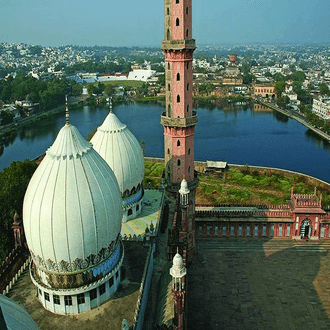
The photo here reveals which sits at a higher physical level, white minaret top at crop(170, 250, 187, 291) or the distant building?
white minaret top at crop(170, 250, 187, 291)

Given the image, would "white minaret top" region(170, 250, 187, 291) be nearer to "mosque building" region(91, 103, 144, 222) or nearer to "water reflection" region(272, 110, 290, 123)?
"mosque building" region(91, 103, 144, 222)

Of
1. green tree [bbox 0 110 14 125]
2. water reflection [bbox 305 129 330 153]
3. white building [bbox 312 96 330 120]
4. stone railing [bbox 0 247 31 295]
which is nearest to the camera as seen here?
stone railing [bbox 0 247 31 295]

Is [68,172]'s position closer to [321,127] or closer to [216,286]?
[216,286]

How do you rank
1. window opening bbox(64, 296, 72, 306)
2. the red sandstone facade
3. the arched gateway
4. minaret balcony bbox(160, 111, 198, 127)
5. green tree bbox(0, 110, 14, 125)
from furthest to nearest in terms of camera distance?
green tree bbox(0, 110, 14, 125) → the arched gateway → the red sandstone facade → minaret balcony bbox(160, 111, 198, 127) → window opening bbox(64, 296, 72, 306)

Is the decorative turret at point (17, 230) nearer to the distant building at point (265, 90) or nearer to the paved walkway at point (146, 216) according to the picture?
the paved walkway at point (146, 216)

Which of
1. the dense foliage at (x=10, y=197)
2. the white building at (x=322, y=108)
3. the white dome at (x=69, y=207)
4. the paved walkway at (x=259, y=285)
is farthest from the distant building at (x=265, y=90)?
the white dome at (x=69, y=207)

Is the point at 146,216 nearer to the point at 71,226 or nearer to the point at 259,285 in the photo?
the point at 259,285

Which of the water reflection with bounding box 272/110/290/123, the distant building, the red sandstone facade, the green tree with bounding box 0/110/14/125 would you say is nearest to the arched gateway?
the red sandstone facade

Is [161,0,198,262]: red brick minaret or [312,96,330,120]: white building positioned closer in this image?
[161,0,198,262]: red brick minaret
